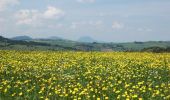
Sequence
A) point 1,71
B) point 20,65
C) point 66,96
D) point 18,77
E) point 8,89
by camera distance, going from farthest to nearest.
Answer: point 20,65
point 1,71
point 18,77
point 8,89
point 66,96

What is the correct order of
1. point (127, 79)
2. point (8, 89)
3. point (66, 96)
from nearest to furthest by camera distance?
point (66, 96) → point (8, 89) → point (127, 79)

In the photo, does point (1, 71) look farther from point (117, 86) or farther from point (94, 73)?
point (117, 86)

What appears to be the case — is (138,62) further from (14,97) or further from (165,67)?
(14,97)

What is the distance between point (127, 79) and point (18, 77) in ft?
17.2

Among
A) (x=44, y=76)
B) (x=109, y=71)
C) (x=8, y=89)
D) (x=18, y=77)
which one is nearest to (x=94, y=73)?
(x=109, y=71)

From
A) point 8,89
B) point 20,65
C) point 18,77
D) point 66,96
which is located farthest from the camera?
point 20,65

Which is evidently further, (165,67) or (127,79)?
(165,67)

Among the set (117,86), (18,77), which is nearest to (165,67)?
(117,86)

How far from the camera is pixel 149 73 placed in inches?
799

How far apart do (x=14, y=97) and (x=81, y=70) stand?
25.8 ft

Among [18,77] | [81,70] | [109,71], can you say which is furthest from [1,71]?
[109,71]

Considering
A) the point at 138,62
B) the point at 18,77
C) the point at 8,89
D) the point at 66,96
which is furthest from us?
the point at 138,62

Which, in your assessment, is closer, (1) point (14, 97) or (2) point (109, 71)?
(1) point (14, 97)

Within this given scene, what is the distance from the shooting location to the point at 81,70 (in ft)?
72.3
